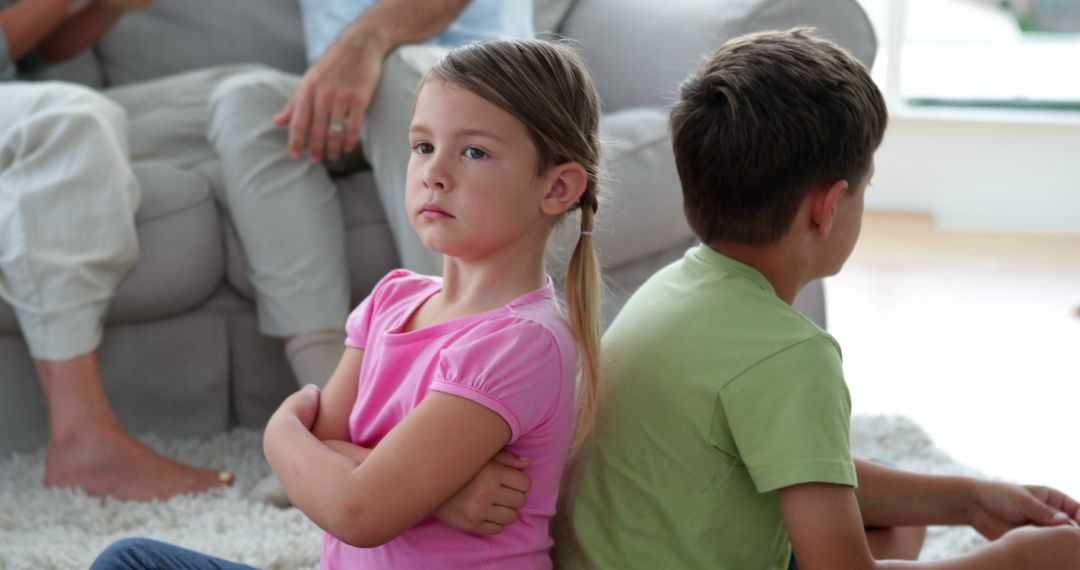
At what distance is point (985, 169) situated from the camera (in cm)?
359

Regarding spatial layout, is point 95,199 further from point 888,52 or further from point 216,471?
point 888,52

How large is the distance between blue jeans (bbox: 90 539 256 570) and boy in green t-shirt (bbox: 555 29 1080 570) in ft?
1.00

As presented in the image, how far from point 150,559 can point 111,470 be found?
0.65 m

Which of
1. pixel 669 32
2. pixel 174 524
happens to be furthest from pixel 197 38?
pixel 174 524

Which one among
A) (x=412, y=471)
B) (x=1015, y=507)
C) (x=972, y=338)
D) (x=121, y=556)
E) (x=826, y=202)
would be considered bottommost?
(x=972, y=338)

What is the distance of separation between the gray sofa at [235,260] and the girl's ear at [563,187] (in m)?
0.69

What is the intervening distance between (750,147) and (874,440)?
3.34 ft

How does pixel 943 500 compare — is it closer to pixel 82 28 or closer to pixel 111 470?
pixel 111 470

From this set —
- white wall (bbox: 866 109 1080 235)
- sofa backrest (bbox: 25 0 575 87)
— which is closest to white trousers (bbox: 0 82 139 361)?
sofa backrest (bbox: 25 0 575 87)

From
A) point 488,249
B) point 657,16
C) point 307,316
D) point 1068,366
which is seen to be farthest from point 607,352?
point 1068,366

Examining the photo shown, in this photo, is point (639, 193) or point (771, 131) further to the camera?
point (639, 193)

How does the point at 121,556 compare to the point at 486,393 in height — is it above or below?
below

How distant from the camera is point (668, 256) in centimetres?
195

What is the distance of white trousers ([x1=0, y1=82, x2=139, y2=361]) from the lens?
163 centimetres
